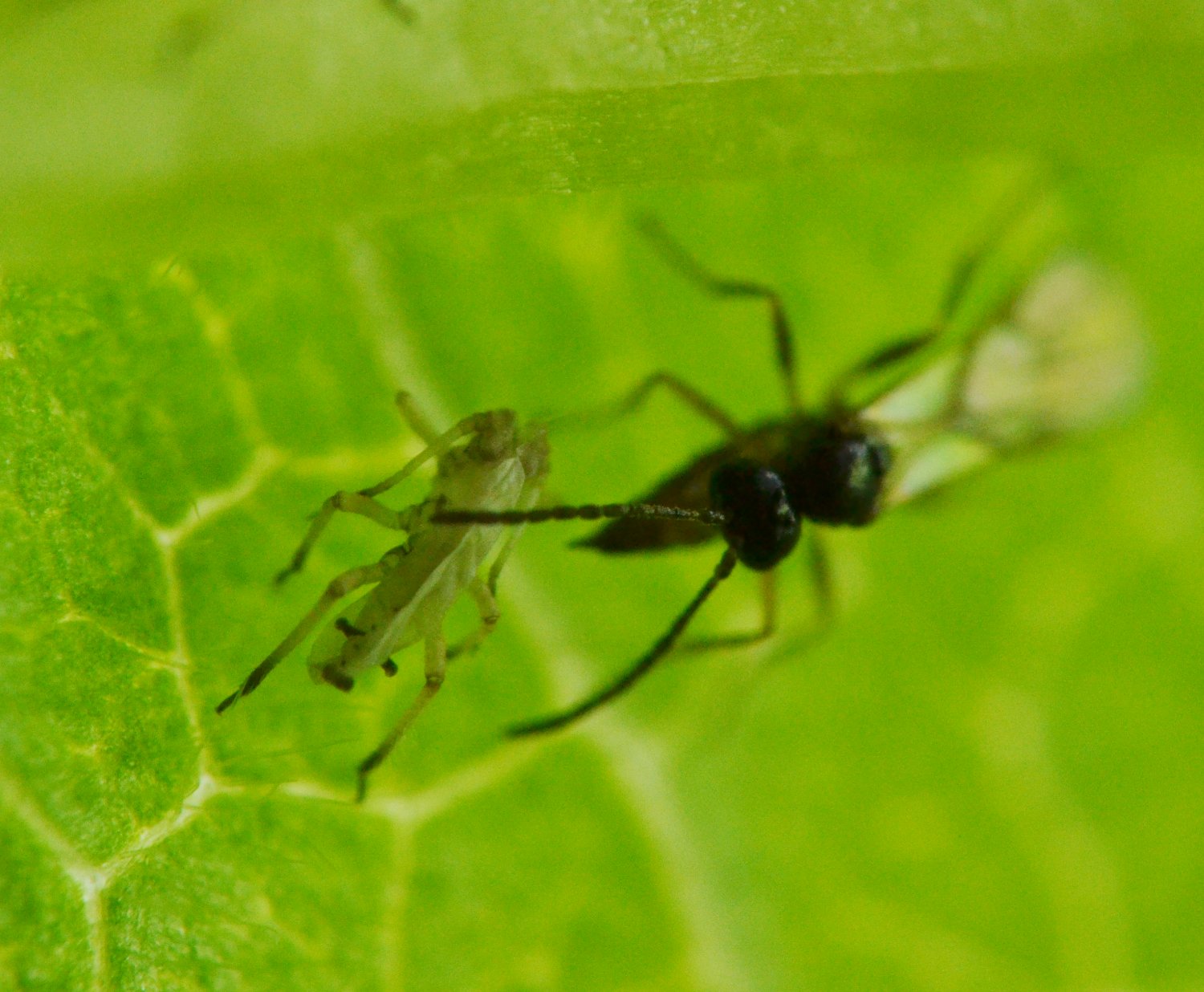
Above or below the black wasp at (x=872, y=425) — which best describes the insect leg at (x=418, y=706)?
below

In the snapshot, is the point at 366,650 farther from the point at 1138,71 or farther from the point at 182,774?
the point at 1138,71

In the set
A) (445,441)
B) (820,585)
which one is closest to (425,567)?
(445,441)

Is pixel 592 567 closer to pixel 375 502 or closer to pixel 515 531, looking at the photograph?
pixel 515 531

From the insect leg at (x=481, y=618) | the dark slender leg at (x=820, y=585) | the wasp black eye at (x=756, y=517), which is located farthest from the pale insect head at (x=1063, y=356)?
the insect leg at (x=481, y=618)

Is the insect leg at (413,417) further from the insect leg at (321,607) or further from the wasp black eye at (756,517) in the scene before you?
the wasp black eye at (756,517)

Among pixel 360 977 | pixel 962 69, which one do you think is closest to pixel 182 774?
pixel 360 977

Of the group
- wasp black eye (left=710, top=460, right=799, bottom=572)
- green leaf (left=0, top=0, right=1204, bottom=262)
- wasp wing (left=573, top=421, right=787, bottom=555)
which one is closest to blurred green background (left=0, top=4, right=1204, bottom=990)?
green leaf (left=0, top=0, right=1204, bottom=262)

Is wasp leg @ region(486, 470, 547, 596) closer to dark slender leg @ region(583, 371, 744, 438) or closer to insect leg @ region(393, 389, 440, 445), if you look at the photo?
insect leg @ region(393, 389, 440, 445)
